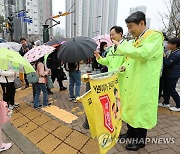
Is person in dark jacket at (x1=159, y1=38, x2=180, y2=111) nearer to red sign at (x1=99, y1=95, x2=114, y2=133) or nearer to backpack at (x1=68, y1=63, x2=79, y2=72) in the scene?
backpack at (x1=68, y1=63, x2=79, y2=72)

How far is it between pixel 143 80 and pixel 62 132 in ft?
5.80

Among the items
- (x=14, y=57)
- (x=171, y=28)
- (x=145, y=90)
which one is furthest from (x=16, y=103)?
(x=171, y=28)

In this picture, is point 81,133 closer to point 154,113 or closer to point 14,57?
point 154,113

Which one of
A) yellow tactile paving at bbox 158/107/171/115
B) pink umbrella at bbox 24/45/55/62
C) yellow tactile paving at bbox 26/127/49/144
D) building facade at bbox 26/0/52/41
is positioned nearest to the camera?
yellow tactile paving at bbox 26/127/49/144

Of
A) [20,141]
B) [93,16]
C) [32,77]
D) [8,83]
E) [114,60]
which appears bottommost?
[20,141]

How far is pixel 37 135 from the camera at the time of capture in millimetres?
3281

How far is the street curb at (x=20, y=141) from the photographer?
9.50ft

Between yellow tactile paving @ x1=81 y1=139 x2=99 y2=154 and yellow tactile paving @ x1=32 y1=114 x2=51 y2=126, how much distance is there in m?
1.20

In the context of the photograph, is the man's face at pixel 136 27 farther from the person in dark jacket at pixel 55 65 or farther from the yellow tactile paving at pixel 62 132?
the person in dark jacket at pixel 55 65

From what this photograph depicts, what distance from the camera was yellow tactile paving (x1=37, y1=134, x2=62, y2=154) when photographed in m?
2.88

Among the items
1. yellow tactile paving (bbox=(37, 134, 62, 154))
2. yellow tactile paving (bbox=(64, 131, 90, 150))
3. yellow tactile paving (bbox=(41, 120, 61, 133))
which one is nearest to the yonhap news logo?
yellow tactile paving (bbox=(64, 131, 90, 150))

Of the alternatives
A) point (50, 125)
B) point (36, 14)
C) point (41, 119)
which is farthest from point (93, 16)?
point (50, 125)

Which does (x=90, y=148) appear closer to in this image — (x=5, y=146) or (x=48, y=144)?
(x=48, y=144)

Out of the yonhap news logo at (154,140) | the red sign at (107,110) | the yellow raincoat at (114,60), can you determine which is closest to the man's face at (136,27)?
the yellow raincoat at (114,60)
